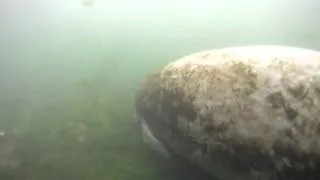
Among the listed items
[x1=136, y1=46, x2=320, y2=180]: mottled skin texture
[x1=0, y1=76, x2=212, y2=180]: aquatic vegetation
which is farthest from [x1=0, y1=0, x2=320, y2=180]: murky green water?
[x1=136, y1=46, x2=320, y2=180]: mottled skin texture

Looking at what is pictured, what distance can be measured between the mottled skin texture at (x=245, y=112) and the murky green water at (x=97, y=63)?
854 mm

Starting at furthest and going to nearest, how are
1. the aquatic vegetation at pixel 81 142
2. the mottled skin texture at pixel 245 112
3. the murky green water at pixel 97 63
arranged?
1. the murky green water at pixel 97 63
2. the aquatic vegetation at pixel 81 142
3. the mottled skin texture at pixel 245 112

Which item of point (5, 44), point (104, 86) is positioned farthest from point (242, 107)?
point (5, 44)

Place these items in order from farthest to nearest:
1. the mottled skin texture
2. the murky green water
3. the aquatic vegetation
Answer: the murky green water → the aquatic vegetation → the mottled skin texture

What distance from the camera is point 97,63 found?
1048cm

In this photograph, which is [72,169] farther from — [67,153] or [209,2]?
[209,2]

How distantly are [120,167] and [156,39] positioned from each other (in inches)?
223

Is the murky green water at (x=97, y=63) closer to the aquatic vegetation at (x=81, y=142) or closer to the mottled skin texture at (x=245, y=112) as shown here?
the aquatic vegetation at (x=81, y=142)

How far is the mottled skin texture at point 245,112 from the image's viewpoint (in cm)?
549

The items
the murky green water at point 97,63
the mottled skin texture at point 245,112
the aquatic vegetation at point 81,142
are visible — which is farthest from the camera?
the murky green water at point 97,63

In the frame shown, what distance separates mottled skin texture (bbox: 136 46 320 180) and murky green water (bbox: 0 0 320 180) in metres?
0.85

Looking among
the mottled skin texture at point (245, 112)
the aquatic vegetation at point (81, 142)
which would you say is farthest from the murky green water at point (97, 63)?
the mottled skin texture at point (245, 112)

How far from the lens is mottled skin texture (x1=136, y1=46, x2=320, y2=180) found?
5488mm

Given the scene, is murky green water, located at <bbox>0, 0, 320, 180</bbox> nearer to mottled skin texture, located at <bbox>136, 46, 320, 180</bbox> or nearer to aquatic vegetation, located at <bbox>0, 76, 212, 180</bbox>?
aquatic vegetation, located at <bbox>0, 76, 212, 180</bbox>
